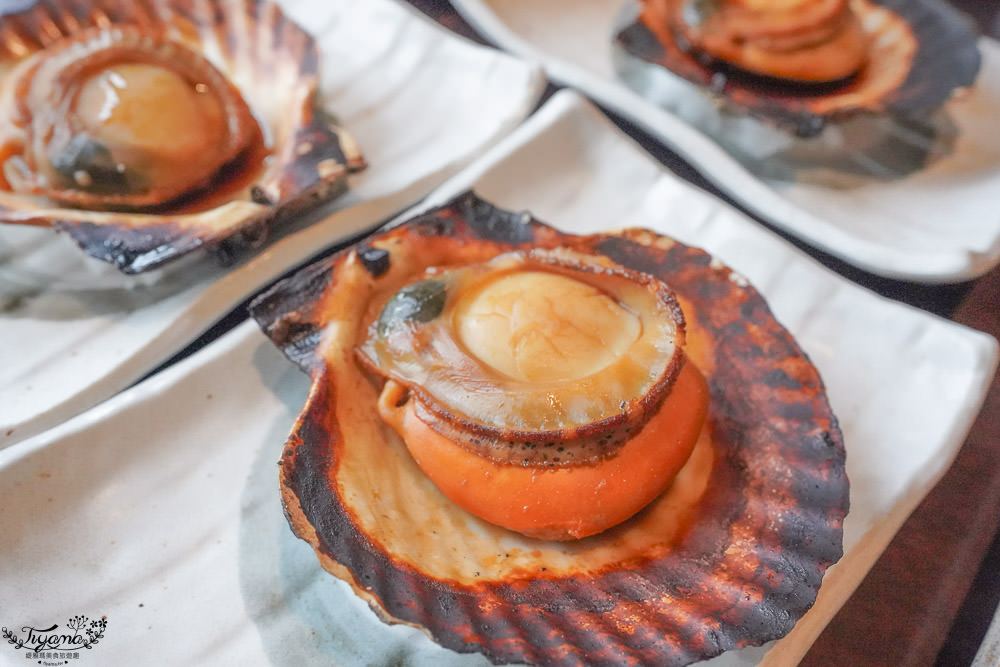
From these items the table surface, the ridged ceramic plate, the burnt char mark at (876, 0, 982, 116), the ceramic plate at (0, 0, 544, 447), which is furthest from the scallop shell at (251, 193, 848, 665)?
the burnt char mark at (876, 0, 982, 116)

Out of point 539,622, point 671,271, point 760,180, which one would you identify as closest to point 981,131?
point 760,180

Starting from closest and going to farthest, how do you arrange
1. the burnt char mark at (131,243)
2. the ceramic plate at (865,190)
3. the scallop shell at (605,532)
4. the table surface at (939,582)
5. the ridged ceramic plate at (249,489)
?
the scallop shell at (605,532) < the ridged ceramic plate at (249,489) < the table surface at (939,582) < the burnt char mark at (131,243) < the ceramic plate at (865,190)

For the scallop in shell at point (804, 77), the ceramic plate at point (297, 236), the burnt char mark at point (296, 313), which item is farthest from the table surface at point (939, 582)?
the ceramic plate at point (297, 236)

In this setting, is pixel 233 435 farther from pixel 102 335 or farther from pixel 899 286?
pixel 899 286

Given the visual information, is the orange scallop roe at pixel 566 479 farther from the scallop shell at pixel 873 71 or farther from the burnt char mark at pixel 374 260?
the scallop shell at pixel 873 71

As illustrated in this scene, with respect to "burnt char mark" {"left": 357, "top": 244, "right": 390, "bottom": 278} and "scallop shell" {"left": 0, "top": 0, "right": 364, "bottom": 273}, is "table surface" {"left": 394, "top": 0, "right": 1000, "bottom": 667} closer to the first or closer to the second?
"burnt char mark" {"left": 357, "top": 244, "right": 390, "bottom": 278}
